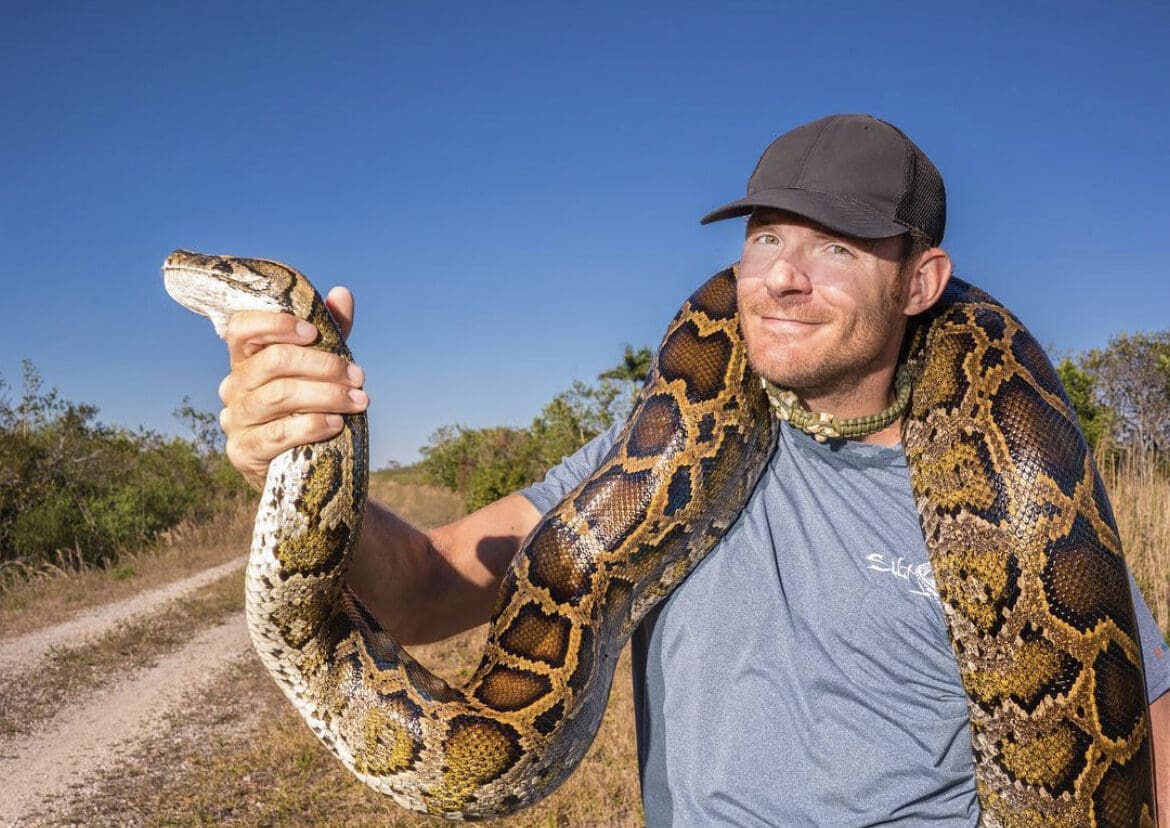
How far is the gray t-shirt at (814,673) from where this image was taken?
2857 mm

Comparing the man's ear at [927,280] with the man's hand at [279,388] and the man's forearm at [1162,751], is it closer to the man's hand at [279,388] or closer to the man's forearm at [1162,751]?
the man's forearm at [1162,751]

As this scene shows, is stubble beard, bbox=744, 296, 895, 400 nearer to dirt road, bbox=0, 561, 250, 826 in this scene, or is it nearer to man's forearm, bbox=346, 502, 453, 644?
man's forearm, bbox=346, 502, 453, 644

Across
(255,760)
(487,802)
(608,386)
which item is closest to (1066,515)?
(487,802)

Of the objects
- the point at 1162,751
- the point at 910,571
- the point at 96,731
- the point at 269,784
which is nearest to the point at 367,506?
the point at 910,571

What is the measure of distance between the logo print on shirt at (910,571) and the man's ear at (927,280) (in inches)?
42.0

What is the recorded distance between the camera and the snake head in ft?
9.86

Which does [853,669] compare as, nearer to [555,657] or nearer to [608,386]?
[555,657]

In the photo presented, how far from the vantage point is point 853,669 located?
2938 millimetres

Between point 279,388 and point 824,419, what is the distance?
199cm

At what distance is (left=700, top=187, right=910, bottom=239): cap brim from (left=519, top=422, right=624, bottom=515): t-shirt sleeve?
4.01 ft

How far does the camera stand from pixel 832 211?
10.2 ft

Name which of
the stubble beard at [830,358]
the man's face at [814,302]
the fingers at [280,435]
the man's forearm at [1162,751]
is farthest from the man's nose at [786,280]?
the man's forearm at [1162,751]

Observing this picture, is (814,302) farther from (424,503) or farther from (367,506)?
(424,503)

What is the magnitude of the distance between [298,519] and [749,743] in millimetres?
1705
